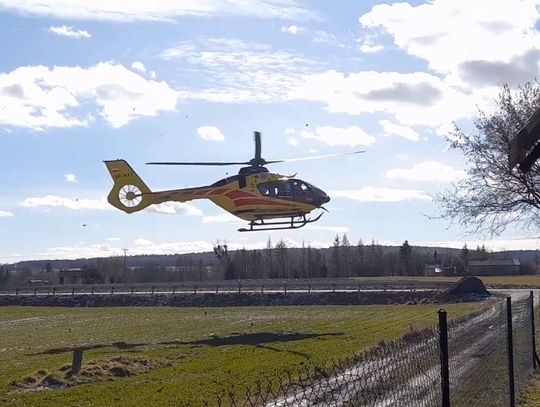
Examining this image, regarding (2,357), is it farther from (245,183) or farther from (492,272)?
(492,272)

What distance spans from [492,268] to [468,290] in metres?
79.7

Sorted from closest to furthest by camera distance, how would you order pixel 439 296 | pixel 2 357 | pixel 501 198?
pixel 501 198, pixel 2 357, pixel 439 296

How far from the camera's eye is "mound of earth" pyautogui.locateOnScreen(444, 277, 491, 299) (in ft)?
191

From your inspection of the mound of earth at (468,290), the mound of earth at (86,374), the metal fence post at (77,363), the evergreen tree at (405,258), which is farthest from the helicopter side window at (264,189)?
the evergreen tree at (405,258)

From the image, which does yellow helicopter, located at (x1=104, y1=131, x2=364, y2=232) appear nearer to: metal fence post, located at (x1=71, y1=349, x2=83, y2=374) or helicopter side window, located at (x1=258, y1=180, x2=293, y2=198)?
helicopter side window, located at (x1=258, y1=180, x2=293, y2=198)

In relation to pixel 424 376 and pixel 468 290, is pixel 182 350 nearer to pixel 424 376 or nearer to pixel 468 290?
pixel 424 376

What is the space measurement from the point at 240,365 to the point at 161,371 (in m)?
2.08

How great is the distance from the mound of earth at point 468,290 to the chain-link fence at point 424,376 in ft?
152

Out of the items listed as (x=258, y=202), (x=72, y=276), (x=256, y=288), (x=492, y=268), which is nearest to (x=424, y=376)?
(x=258, y=202)

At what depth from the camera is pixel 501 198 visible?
65.0ft

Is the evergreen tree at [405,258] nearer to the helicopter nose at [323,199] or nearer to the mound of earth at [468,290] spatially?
the mound of earth at [468,290]

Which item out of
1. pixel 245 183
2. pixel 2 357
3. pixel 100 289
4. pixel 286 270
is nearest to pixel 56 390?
pixel 2 357

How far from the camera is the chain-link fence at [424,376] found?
704 cm

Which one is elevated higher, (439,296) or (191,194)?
(191,194)
